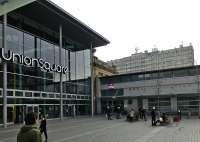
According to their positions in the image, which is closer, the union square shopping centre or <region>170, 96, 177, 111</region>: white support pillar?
the union square shopping centre

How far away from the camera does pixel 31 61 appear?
103 ft

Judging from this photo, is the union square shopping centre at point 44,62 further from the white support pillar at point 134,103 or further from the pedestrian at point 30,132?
the pedestrian at point 30,132

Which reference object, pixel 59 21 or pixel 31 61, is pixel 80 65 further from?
pixel 31 61

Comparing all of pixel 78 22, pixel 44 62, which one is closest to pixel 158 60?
pixel 78 22

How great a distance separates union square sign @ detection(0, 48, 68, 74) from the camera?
90.7 feet

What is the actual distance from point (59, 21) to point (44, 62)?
5.75 meters

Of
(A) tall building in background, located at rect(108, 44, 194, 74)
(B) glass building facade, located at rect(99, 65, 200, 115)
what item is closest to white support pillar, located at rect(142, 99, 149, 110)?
(B) glass building facade, located at rect(99, 65, 200, 115)

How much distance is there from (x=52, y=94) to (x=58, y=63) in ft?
13.6

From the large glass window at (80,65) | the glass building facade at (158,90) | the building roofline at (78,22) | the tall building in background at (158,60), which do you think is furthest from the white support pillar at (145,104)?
the tall building in background at (158,60)

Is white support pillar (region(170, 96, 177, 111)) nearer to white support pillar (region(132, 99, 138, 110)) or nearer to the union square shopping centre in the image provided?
white support pillar (region(132, 99, 138, 110))

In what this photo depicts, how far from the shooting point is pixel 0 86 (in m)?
27.6

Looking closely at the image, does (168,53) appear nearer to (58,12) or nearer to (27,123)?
(58,12)

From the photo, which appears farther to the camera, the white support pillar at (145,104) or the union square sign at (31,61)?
the white support pillar at (145,104)

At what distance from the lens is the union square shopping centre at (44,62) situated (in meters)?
29.0
